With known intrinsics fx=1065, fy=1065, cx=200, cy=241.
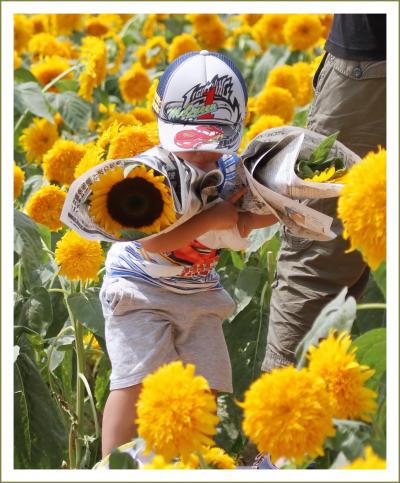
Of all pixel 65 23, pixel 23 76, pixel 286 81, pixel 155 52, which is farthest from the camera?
pixel 65 23

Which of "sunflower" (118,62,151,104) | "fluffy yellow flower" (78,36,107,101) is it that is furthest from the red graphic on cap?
"sunflower" (118,62,151,104)

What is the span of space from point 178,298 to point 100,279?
0.41 meters

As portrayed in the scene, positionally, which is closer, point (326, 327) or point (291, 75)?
point (326, 327)

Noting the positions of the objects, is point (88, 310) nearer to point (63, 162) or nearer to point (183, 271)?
point (183, 271)

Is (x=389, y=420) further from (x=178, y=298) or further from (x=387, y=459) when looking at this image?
(x=178, y=298)

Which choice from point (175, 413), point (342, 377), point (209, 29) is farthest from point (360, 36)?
point (209, 29)

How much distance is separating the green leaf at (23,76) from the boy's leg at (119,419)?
1943 millimetres

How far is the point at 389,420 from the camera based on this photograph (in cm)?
148

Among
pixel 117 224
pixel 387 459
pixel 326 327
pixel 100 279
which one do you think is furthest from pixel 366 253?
pixel 100 279

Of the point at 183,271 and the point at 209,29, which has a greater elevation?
the point at 209,29

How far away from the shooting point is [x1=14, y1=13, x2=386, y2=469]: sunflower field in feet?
4.65

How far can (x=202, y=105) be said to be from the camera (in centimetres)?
229

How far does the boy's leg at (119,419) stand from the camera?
7.69ft

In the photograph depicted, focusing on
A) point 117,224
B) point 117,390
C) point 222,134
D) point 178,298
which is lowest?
point 117,390
